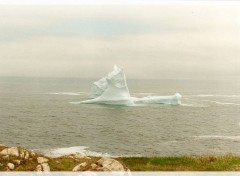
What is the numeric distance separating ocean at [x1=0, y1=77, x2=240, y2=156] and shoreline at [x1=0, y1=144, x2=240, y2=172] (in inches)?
205

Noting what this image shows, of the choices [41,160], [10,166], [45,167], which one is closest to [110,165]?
[45,167]

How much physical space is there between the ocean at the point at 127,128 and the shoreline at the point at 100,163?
17.1 feet

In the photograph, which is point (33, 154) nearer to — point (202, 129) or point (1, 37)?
point (1, 37)

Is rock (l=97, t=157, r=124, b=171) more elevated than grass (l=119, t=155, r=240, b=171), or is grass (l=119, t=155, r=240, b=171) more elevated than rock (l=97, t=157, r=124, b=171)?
rock (l=97, t=157, r=124, b=171)

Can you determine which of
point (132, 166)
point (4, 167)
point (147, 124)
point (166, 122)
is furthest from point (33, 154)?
point (166, 122)

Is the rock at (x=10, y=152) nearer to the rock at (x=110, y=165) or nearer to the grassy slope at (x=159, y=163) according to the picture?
the grassy slope at (x=159, y=163)

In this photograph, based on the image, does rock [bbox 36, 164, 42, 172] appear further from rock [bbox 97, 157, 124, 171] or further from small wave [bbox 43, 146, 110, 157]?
small wave [bbox 43, 146, 110, 157]

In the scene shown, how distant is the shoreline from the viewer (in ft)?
40.5

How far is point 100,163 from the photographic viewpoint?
12266 millimetres

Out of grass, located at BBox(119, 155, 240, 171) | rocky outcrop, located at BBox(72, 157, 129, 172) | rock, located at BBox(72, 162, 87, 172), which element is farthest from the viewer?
grass, located at BBox(119, 155, 240, 171)

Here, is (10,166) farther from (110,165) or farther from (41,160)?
(110,165)

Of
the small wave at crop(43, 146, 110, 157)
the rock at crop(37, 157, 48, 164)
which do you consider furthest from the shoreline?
the small wave at crop(43, 146, 110, 157)

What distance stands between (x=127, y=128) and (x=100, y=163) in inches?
545

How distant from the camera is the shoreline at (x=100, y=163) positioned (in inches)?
486
